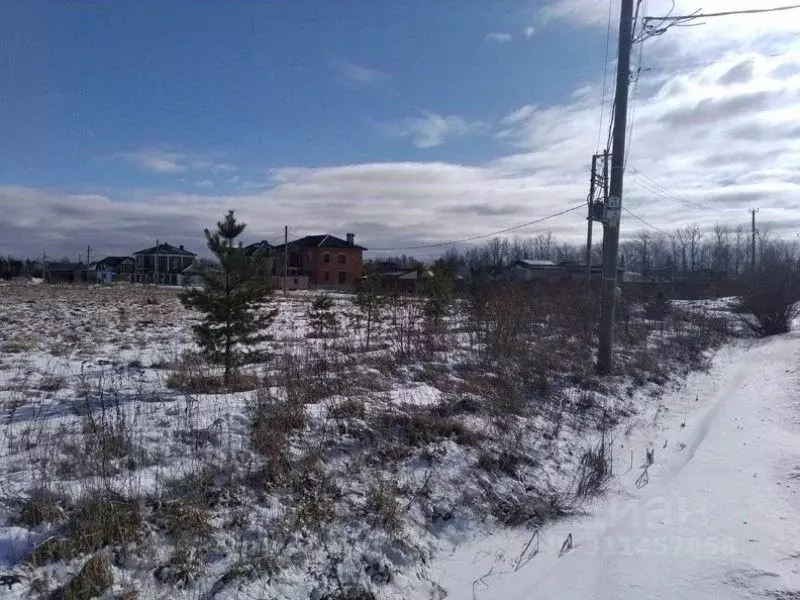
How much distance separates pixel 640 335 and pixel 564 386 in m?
8.59

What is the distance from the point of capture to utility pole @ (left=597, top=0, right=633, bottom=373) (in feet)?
39.6

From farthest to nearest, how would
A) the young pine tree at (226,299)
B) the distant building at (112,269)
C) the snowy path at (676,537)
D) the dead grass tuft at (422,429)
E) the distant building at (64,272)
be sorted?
the distant building at (112,269), the distant building at (64,272), the young pine tree at (226,299), the dead grass tuft at (422,429), the snowy path at (676,537)

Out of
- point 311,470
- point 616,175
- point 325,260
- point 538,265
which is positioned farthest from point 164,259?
point 311,470

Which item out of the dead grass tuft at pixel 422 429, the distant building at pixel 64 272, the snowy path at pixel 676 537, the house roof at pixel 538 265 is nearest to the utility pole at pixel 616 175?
the snowy path at pixel 676 537

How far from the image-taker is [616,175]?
39.9ft

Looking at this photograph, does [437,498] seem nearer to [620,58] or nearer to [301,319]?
[620,58]

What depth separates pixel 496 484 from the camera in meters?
6.16

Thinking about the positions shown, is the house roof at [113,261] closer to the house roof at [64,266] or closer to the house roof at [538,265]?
the house roof at [64,266]

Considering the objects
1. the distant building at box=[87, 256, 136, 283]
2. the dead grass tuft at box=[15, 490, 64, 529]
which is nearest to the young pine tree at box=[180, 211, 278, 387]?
the dead grass tuft at box=[15, 490, 64, 529]

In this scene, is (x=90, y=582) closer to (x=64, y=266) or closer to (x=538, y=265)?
(x=538, y=265)

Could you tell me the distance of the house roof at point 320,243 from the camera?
238 feet

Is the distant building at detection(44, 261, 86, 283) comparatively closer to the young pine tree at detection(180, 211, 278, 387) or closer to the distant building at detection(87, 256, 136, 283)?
the distant building at detection(87, 256, 136, 283)

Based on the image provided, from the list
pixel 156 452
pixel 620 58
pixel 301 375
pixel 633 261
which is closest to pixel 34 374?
pixel 301 375

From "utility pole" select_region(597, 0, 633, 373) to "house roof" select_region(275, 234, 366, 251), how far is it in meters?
61.2
